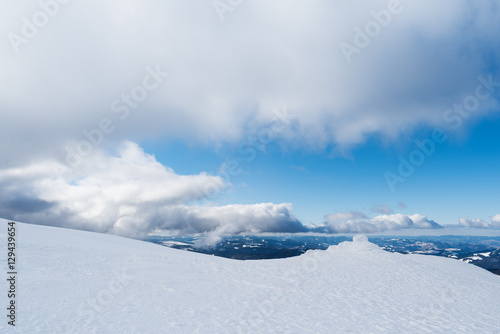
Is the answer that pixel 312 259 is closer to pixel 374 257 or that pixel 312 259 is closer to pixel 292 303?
pixel 374 257

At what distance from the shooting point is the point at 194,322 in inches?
428

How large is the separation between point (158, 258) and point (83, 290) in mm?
8998

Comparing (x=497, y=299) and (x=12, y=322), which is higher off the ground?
(x=12, y=322)

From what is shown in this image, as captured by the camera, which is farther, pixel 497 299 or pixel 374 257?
pixel 374 257

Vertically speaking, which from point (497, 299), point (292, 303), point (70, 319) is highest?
point (70, 319)

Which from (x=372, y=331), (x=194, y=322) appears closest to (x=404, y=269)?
(x=372, y=331)

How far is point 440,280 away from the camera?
727 inches

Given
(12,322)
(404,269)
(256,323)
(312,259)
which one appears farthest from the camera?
(312,259)

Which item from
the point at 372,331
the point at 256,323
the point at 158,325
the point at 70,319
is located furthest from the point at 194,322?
Answer: the point at 372,331

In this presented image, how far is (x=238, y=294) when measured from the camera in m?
14.9

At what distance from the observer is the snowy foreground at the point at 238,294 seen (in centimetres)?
1071

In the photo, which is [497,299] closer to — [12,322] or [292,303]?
[292,303]

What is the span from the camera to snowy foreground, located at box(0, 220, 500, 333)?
1071 centimetres

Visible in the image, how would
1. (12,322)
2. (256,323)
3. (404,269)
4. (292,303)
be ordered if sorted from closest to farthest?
(12,322) < (256,323) < (292,303) < (404,269)
